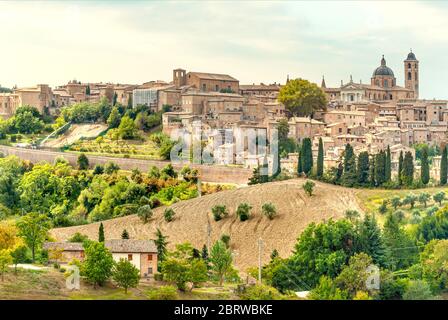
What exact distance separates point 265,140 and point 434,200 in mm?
5906

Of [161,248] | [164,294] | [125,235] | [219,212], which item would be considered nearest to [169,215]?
[219,212]

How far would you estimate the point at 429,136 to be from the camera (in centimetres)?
2128

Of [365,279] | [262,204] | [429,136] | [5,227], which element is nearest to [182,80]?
[429,136]

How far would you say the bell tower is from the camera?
2239 centimetres

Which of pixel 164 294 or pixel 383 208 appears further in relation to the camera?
pixel 383 208

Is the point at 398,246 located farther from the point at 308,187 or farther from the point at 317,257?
the point at 308,187

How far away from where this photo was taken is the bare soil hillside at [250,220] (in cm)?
1509

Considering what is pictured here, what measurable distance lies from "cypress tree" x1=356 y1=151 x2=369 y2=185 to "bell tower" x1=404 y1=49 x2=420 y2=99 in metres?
4.55

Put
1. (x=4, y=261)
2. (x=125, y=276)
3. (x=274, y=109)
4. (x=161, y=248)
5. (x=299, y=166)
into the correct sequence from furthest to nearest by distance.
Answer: (x=274, y=109), (x=299, y=166), (x=161, y=248), (x=125, y=276), (x=4, y=261)

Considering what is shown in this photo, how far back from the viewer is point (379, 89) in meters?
24.9

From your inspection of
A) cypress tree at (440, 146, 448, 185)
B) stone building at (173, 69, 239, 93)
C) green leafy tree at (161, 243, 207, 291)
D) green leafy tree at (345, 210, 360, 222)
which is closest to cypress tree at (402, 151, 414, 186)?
cypress tree at (440, 146, 448, 185)

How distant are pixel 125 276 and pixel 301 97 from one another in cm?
1253

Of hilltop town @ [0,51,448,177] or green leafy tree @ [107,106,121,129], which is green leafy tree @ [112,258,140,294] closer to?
hilltop town @ [0,51,448,177]
